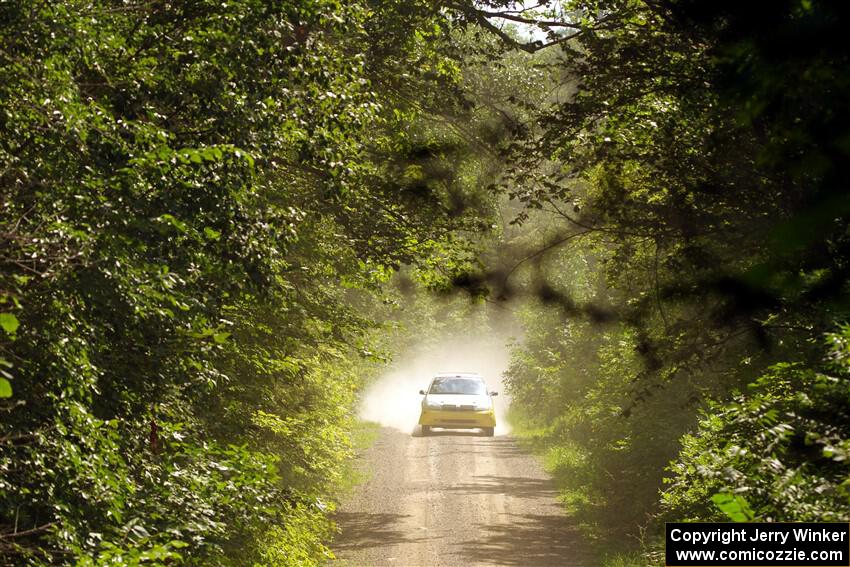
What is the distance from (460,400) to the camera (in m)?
30.2

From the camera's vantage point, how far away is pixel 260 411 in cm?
1288

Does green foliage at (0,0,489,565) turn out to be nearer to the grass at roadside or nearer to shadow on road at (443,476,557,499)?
the grass at roadside

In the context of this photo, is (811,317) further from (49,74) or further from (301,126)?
(49,74)

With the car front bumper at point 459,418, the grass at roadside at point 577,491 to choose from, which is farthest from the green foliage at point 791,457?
the car front bumper at point 459,418

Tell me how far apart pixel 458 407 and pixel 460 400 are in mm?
243

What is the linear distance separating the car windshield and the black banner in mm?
24039

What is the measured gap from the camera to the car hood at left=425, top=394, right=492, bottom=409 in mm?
30156

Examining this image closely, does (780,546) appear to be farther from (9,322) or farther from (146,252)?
(146,252)

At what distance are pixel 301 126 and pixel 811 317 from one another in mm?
4687

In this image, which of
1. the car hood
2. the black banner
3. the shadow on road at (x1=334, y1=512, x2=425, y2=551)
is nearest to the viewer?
the black banner

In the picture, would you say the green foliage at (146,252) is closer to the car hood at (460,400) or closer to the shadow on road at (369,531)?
the shadow on road at (369,531)

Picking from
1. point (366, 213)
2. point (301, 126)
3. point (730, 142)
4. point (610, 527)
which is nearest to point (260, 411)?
point (366, 213)

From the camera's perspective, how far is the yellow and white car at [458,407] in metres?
30.0

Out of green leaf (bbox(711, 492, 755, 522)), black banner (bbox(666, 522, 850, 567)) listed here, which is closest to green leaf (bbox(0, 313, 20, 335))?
green leaf (bbox(711, 492, 755, 522))
